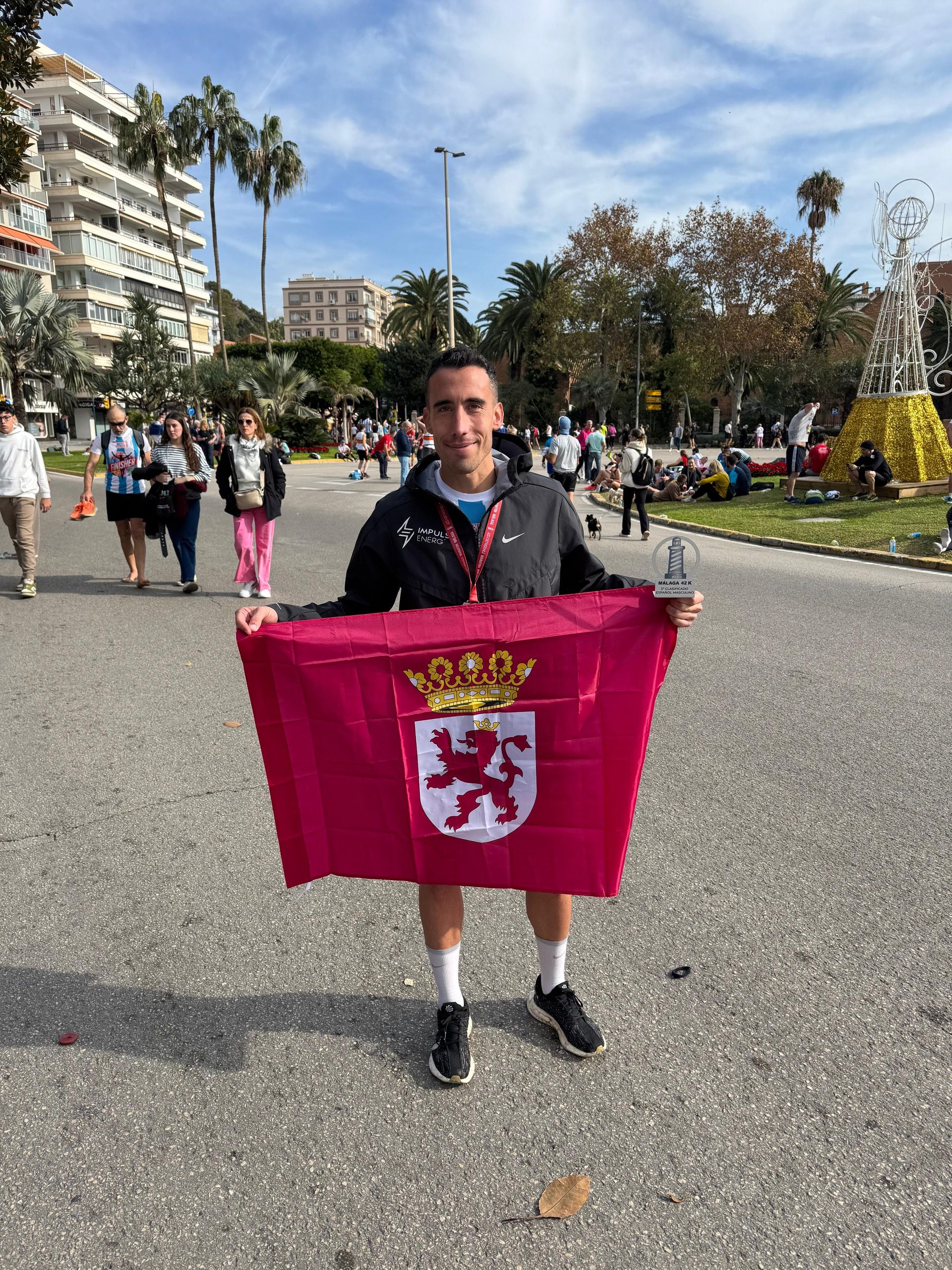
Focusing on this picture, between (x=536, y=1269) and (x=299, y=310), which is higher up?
(x=299, y=310)

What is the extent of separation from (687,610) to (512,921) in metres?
1.54

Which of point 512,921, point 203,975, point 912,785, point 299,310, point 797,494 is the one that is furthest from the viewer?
point 299,310

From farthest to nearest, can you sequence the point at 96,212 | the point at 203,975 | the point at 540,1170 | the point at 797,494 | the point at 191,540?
1. the point at 96,212
2. the point at 797,494
3. the point at 191,540
4. the point at 203,975
5. the point at 540,1170

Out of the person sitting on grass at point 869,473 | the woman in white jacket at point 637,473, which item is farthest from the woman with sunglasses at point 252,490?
the person sitting on grass at point 869,473

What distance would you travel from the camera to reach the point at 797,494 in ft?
62.1

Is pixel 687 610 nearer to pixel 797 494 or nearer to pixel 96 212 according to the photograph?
pixel 797 494

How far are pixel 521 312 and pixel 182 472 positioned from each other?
2037 inches

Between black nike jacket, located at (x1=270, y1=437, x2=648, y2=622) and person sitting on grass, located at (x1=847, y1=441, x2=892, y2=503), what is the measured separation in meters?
16.5

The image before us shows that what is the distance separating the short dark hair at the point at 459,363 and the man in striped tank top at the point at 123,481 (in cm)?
734

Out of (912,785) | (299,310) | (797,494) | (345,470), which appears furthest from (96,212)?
(299,310)

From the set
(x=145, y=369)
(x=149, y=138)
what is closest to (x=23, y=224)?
(x=149, y=138)

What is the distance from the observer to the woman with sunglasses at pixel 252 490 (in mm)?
8328

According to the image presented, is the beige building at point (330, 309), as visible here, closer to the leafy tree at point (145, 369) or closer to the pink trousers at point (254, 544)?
the leafy tree at point (145, 369)

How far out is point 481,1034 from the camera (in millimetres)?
2557
